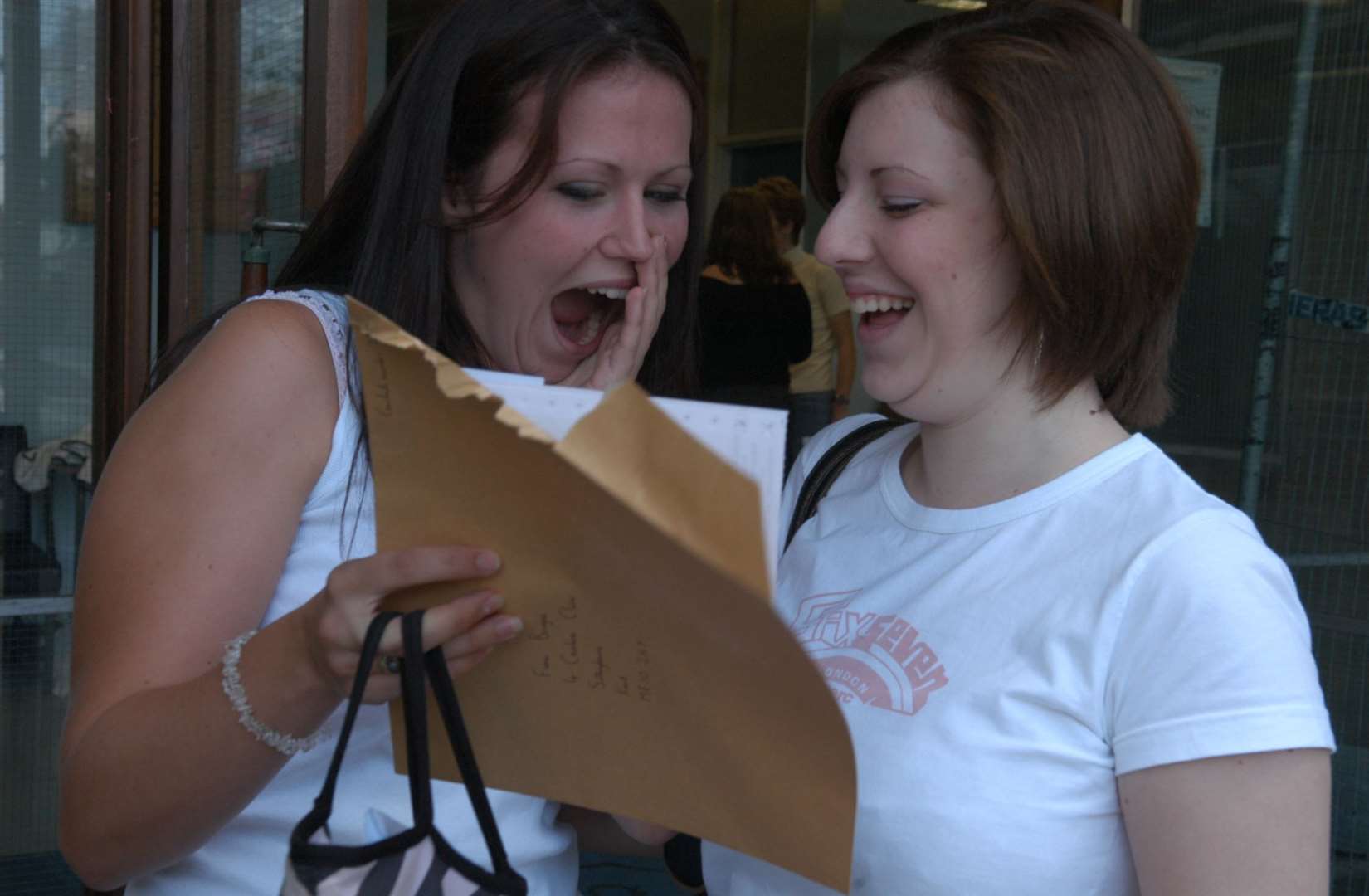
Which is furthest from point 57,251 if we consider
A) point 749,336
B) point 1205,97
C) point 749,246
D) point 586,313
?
point 749,246

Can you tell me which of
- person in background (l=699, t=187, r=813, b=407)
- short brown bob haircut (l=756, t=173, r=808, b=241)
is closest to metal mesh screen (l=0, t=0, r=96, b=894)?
person in background (l=699, t=187, r=813, b=407)

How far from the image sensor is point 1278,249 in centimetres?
287

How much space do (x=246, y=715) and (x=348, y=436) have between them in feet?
1.09

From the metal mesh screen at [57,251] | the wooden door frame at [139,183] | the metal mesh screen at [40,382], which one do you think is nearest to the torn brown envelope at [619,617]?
the wooden door frame at [139,183]

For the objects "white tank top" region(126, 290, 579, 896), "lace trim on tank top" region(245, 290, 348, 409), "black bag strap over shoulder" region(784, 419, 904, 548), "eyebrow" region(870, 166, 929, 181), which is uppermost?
"eyebrow" region(870, 166, 929, 181)

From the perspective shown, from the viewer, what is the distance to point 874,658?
4.22ft

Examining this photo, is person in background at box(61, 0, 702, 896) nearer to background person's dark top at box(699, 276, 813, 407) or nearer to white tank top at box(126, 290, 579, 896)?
white tank top at box(126, 290, 579, 896)

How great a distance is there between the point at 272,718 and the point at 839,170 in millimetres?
842

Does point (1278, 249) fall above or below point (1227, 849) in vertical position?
above

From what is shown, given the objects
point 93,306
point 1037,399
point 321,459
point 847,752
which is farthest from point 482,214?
point 93,306

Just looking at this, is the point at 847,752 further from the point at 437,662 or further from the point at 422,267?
the point at 422,267

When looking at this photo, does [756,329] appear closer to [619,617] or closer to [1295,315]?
[1295,315]

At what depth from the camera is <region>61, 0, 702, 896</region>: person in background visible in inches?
41.8

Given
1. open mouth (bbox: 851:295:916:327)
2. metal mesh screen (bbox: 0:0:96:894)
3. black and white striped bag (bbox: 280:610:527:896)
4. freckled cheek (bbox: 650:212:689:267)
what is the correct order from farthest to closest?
metal mesh screen (bbox: 0:0:96:894) → freckled cheek (bbox: 650:212:689:267) → open mouth (bbox: 851:295:916:327) → black and white striped bag (bbox: 280:610:527:896)
